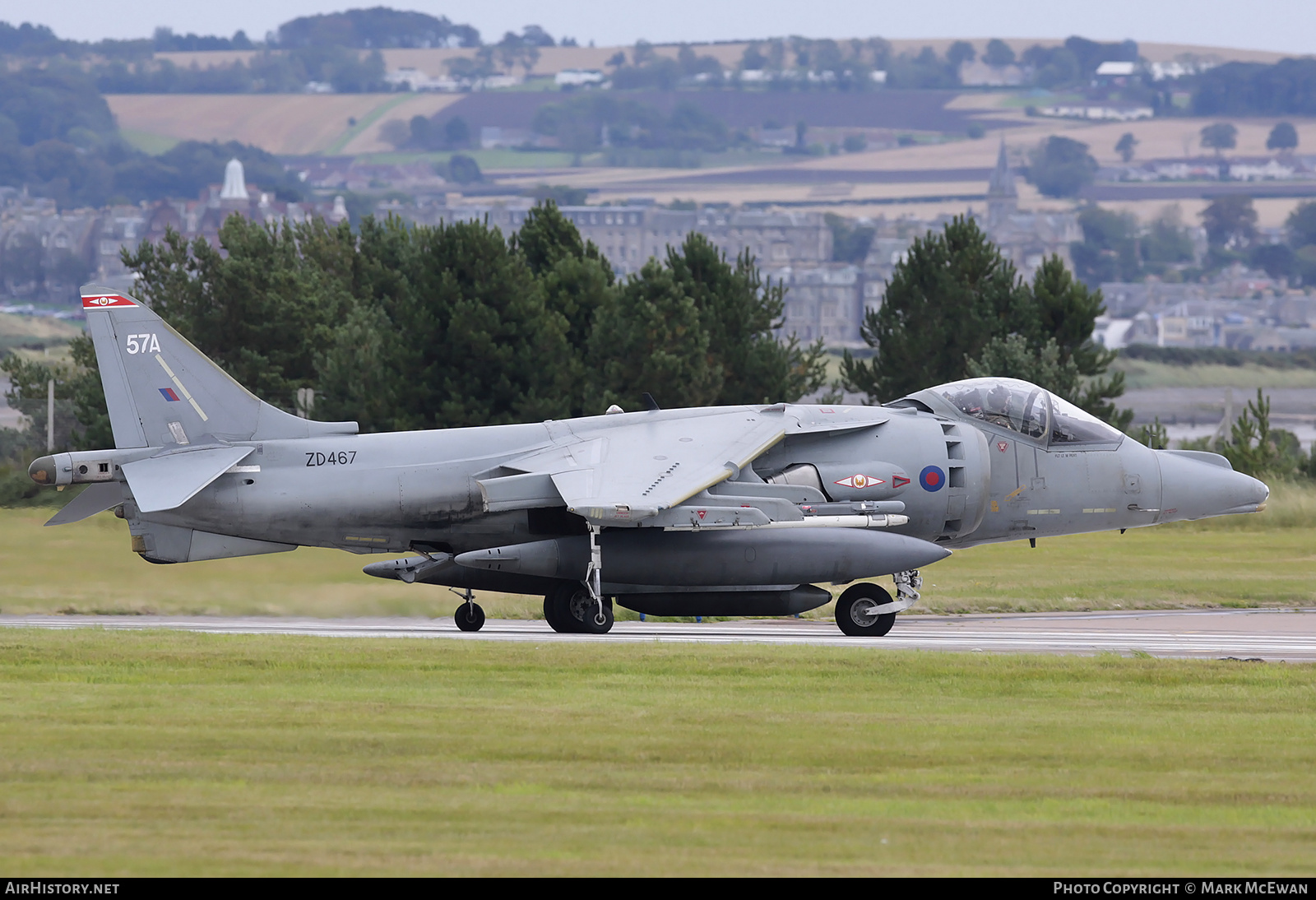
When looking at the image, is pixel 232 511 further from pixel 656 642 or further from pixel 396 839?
pixel 396 839

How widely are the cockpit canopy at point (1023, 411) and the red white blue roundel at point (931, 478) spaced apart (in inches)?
40.8

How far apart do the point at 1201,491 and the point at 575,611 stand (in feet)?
25.7

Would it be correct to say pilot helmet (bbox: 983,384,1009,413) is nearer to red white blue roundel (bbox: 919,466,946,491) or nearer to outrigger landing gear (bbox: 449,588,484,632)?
red white blue roundel (bbox: 919,466,946,491)

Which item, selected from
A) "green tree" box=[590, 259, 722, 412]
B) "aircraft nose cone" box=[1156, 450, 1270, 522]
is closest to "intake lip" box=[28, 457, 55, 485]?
"aircraft nose cone" box=[1156, 450, 1270, 522]

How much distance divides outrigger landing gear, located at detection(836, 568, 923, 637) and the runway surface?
0.53 feet

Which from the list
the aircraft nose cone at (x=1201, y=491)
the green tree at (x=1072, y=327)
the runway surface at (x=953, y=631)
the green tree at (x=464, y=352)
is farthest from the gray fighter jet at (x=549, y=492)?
the green tree at (x=1072, y=327)

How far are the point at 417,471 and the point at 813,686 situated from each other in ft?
21.4

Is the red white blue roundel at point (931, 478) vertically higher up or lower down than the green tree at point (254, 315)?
higher up

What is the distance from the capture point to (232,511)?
19.1m

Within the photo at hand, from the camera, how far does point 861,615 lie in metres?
19.5

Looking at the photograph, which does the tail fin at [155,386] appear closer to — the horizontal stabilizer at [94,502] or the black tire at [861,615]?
the horizontal stabilizer at [94,502]

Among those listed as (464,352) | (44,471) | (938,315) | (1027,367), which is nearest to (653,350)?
(464,352)

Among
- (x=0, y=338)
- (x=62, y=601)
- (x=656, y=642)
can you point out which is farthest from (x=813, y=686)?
(x=0, y=338)

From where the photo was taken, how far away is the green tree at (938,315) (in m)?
47.0
